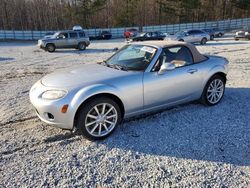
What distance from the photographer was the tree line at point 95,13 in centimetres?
4791

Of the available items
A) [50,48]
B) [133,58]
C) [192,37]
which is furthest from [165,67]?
[192,37]

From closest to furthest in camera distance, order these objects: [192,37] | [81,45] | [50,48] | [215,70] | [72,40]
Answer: [215,70] < [50,48] < [72,40] < [81,45] < [192,37]

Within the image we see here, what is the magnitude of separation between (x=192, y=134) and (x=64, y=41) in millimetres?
18782

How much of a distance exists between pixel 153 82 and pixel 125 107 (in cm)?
68

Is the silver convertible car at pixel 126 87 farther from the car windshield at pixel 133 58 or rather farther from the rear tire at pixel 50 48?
the rear tire at pixel 50 48

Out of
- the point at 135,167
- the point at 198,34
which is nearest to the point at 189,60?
the point at 135,167

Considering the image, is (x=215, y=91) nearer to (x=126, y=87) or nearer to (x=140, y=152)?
(x=126, y=87)

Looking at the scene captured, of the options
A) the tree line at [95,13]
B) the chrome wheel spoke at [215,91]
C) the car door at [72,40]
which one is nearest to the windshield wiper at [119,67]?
the chrome wheel spoke at [215,91]

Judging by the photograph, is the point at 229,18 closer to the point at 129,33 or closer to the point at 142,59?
the point at 129,33

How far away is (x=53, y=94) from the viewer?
411cm

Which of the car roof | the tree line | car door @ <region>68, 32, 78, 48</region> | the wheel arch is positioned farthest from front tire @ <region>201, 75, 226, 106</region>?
the tree line

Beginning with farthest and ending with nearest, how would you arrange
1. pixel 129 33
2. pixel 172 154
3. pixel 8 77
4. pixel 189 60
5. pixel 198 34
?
pixel 129 33 → pixel 198 34 → pixel 8 77 → pixel 189 60 → pixel 172 154

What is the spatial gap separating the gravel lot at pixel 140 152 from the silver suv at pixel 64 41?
16.2 metres

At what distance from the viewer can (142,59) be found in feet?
16.3
